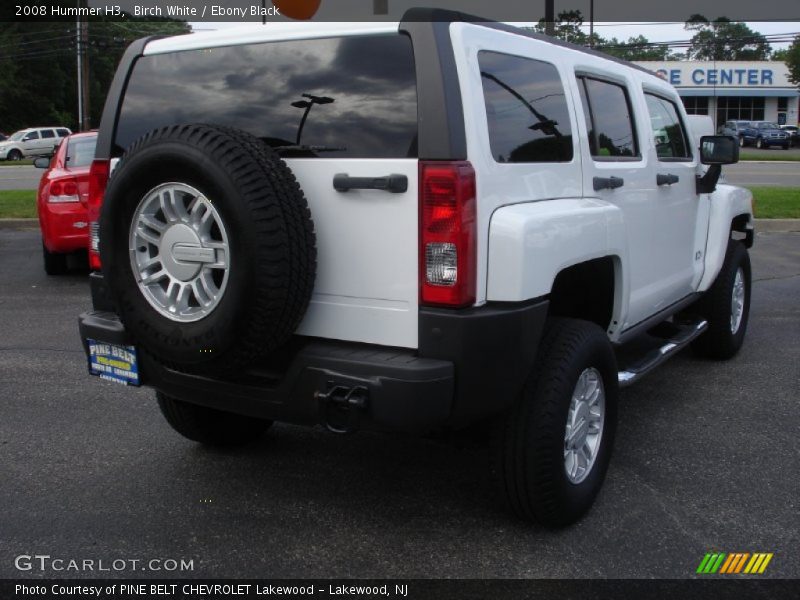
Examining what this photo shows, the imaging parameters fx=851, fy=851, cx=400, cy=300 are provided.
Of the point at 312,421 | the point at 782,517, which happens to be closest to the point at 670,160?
the point at 782,517

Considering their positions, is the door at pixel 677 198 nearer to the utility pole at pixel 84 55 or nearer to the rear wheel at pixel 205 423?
the rear wheel at pixel 205 423

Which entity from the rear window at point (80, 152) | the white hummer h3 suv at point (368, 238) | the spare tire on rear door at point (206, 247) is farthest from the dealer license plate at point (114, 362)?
the rear window at point (80, 152)

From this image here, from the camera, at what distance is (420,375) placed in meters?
2.81

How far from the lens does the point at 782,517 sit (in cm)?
348

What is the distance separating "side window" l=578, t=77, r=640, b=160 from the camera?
3.86 meters

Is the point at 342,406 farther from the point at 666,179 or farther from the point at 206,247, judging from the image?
the point at 666,179

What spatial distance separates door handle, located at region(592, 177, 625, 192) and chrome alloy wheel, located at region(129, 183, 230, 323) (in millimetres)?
1677

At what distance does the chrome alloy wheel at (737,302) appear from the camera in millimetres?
5949

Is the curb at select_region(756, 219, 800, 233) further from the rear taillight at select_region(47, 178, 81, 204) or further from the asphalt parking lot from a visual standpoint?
the rear taillight at select_region(47, 178, 81, 204)

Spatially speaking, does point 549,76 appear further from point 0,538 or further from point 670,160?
point 0,538

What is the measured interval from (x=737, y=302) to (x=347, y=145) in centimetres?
406

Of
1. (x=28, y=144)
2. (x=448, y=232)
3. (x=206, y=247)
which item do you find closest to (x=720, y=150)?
(x=448, y=232)

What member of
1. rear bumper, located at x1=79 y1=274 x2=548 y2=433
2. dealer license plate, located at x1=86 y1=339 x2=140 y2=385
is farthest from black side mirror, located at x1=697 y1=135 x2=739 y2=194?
dealer license plate, located at x1=86 y1=339 x2=140 y2=385

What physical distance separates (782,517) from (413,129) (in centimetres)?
219
